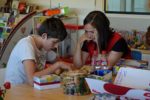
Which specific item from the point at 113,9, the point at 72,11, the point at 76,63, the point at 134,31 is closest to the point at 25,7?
the point at 72,11

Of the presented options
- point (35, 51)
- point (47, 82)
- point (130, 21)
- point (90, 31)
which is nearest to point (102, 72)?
point (47, 82)

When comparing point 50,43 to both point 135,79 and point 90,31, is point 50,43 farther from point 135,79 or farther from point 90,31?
point 135,79

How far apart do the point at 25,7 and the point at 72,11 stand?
30.4 inches

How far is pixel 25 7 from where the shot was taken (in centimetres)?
455

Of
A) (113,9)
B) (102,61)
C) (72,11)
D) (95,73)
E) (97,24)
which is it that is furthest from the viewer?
(72,11)

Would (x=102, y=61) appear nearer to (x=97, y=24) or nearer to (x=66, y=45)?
(x=97, y=24)

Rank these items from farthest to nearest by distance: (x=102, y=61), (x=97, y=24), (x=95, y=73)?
(x=97, y=24) → (x=102, y=61) → (x=95, y=73)

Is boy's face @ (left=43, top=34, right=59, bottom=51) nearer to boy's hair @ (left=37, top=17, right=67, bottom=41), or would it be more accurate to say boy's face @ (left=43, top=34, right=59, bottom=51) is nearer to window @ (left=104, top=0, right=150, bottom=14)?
boy's hair @ (left=37, top=17, right=67, bottom=41)

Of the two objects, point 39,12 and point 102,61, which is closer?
point 102,61

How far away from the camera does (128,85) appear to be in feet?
5.16

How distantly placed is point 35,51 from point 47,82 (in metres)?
0.42

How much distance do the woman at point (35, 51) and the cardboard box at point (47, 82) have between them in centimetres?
18

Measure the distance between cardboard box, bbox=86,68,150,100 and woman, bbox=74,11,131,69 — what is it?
82cm

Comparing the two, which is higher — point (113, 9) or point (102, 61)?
point (113, 9)
